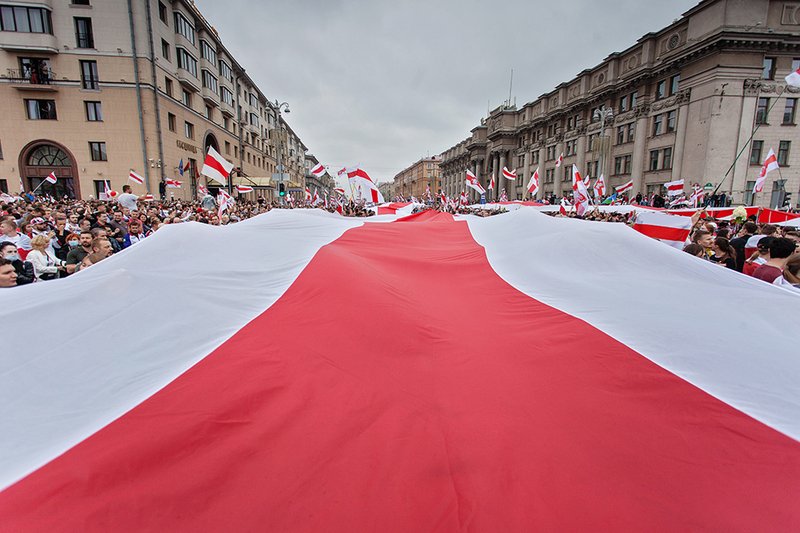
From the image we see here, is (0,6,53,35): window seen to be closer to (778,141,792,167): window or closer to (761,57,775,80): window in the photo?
(761,57,775,80): window

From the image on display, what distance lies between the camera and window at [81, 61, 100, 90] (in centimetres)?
2702

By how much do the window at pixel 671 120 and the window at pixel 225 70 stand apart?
4463 centimetres

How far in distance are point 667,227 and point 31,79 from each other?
3917cm

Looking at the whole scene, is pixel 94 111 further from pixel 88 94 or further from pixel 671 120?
pixel 671 120

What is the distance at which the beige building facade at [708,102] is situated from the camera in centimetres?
2733

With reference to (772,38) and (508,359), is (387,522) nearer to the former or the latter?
(508,359)

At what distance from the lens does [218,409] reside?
1.86m

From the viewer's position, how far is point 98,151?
27891 mm

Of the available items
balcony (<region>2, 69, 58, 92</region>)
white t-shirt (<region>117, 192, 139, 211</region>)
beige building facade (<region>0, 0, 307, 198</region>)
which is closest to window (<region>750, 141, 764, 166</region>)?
beige building facade (<region>0, 0, 307, 198</region>)

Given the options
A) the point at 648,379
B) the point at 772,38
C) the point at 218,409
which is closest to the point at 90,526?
the point at 218,409

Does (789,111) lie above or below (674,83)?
below

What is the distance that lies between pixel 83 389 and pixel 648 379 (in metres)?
3.09

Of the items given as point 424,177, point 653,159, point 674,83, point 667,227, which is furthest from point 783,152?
point 424,177

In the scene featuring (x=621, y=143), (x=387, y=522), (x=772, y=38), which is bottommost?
(x=387, y=522)
